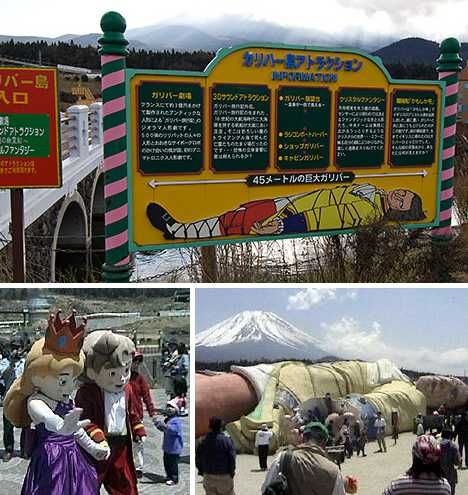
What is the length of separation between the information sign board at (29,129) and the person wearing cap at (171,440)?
2.84 meters

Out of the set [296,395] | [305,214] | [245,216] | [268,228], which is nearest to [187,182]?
[245,216]

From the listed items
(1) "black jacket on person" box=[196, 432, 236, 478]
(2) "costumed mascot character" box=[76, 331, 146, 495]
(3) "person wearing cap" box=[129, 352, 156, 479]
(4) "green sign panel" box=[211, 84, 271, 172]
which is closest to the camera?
(2) "costumed mascot character" box=[76, 331, 146, 495]

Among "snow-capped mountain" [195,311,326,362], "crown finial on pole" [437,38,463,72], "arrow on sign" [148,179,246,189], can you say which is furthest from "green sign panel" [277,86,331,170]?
"snow-capped mountain" [195,311,326,362]

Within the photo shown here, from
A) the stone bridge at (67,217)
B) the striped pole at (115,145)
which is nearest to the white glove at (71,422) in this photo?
the striped pole at (115,145)

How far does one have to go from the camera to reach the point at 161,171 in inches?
199

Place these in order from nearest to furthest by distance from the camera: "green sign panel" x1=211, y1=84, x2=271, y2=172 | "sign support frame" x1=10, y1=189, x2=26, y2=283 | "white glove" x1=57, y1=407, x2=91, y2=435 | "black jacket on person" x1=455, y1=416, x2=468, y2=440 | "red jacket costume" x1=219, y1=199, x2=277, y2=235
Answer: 1. "white glove" x1=57, y1=407, x2=91, y2=435
2. "black jacket on person" x1=455, y1=416, x2=468, y2=440
3. "sign support frame" x1=10, y1=189, x2=26, y2=283
4. "green sign panel" x1=211, y1=84, x2=271, y2=172
5. "red jacket costume" x1=219, y1=199, x2=277, y2=235

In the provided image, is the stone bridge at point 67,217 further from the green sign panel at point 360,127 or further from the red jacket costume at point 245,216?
the green sign panel at point 360,127

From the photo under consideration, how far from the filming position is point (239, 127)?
17.3 ft

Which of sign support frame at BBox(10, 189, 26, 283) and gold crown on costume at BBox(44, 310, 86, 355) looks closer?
gold crown on costume at BBox(44, 310, 86, 355)

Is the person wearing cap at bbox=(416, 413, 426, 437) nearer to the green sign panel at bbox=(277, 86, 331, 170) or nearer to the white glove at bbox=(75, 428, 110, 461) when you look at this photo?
the white glove at bbox=(75, 428, 110, 461)

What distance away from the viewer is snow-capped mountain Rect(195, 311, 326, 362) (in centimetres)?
279

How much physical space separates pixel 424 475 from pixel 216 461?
0.85 meters

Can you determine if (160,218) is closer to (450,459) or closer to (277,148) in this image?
(277,148)

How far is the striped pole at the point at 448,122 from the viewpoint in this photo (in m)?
6.05
